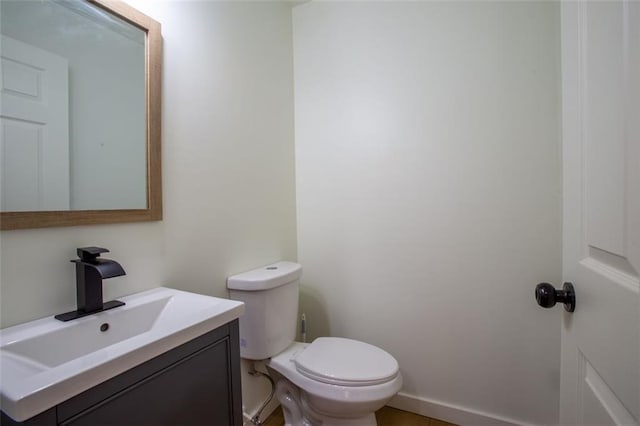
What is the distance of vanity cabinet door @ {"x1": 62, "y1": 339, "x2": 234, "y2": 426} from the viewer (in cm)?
53

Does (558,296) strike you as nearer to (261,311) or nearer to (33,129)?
(261,311)

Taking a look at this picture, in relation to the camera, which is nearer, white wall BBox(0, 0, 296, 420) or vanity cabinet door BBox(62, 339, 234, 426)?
vanity cabinet door BBox(62, 339, 234, 426)

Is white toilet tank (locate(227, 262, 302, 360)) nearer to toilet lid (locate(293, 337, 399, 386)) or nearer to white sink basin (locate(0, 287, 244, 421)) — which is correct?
toilet lid (locate(293, 337, 399, 386))

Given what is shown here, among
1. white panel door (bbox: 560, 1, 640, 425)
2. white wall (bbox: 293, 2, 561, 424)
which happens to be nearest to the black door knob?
white panel door (bbox: 560, 1, 640, 425)

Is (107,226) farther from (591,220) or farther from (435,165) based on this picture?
(435,165)

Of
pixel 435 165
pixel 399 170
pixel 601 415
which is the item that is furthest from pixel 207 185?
pixel 601 415

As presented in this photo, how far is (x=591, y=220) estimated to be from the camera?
534 millimetres

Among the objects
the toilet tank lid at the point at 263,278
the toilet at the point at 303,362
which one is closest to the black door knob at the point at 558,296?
the toilet at the point at 303,362

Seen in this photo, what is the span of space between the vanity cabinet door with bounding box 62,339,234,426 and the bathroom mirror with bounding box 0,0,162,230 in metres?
0.49

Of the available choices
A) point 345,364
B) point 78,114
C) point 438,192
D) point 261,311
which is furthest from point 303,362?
point 78,114

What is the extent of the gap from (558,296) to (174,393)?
2.87ft

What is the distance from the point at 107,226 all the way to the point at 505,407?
1871 mm

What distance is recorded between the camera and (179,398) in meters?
0.64

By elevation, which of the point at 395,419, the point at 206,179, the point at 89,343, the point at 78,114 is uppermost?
the point at 78,114
